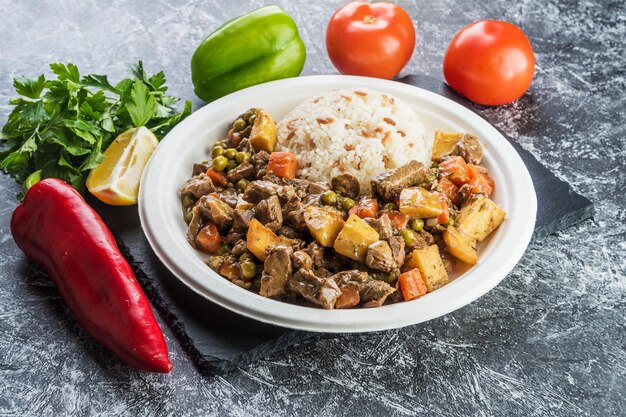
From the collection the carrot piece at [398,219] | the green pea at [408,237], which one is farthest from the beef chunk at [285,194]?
the green pea at [408,237]

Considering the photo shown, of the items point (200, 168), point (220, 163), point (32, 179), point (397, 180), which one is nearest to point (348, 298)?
point (397, 180)

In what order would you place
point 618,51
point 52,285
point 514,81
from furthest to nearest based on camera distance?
point 618,51
point 514,81
point 52,285

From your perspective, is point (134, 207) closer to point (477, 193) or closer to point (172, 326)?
point (172, 326)

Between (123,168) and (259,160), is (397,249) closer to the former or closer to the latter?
(259,160)

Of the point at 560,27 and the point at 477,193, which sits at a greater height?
the point at 477,193

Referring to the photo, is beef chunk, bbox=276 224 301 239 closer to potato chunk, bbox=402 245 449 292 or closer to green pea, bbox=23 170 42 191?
potato chunk, bbox=402 245 449 292

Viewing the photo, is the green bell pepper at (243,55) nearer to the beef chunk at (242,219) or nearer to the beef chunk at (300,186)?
the beef chunk at (300,186)

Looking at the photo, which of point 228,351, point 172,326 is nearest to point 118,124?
point 172,326
